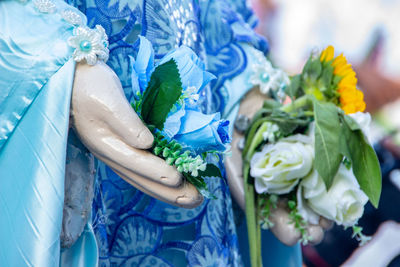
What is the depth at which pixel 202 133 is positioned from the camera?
53 cm

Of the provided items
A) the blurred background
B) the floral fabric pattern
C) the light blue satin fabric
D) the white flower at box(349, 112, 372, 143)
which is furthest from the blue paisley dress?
the blurred background

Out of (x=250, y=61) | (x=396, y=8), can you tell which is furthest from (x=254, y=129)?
(x=396, y=8)

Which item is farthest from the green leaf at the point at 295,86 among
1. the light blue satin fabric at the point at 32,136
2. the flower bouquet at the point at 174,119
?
the light blue satin fabric at the point at 32,136

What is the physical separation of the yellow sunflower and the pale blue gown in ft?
0.47

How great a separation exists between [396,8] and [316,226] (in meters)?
2.86

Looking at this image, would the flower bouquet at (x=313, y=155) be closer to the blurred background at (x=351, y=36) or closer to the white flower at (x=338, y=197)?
the white flower at (x=338, y=197)

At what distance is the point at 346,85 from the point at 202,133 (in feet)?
1.09

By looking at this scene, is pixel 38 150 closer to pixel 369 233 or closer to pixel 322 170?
pixel 322 170

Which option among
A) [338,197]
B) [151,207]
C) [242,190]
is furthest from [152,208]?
[338,197]

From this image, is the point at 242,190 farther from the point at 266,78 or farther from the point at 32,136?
the point at 32,136

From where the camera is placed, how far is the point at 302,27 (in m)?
Answer: 3.22

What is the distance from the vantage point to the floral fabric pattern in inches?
26.4

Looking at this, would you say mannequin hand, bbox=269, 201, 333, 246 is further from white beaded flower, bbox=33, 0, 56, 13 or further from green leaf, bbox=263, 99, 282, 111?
white beaded flower, bbox=33, 0, 56, 13

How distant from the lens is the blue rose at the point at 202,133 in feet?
1.74
